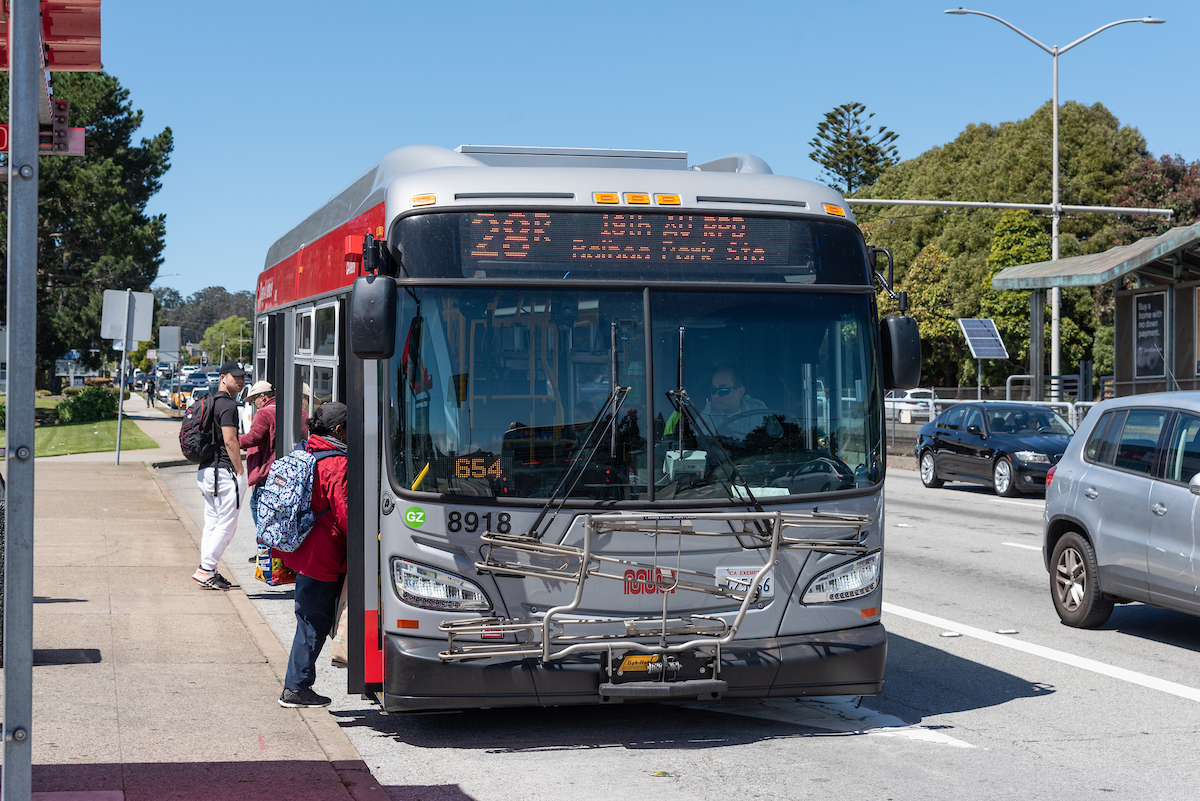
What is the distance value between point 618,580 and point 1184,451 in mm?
4593

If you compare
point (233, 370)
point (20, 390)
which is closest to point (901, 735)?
point (20, 390)

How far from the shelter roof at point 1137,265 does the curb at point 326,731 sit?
21069 mm

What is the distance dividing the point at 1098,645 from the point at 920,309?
5344 cm

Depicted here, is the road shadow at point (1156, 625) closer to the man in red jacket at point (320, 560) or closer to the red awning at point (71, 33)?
the man in red jacket at point (320, 560)

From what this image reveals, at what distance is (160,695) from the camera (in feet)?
23.4

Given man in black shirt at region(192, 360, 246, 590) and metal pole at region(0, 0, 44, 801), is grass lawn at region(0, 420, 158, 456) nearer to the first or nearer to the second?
man in black shirt at region(192, 360, 246, 590)

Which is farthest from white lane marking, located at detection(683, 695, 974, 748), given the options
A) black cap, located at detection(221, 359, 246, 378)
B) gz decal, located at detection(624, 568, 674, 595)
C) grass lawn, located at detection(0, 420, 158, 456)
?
grass lawn, located at detection(0, 420, 158, 456)

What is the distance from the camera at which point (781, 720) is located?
277 inches

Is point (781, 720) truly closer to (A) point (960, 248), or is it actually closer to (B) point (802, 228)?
(B) point (802, 228)

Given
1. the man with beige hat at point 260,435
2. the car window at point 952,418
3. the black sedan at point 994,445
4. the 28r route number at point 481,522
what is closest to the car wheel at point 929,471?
the black sedan at point 994,445

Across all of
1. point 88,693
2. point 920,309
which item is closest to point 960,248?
point 920,309

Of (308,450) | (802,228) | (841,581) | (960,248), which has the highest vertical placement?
(960,248)

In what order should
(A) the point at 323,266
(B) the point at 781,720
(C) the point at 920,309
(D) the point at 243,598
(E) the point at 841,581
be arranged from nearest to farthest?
(E) the point at 841,581
(B) the point at 781,720
(A) the point at 323,266
(D) the point at 243,598
(C) the point at 920,309

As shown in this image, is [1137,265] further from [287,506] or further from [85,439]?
[85,439]
